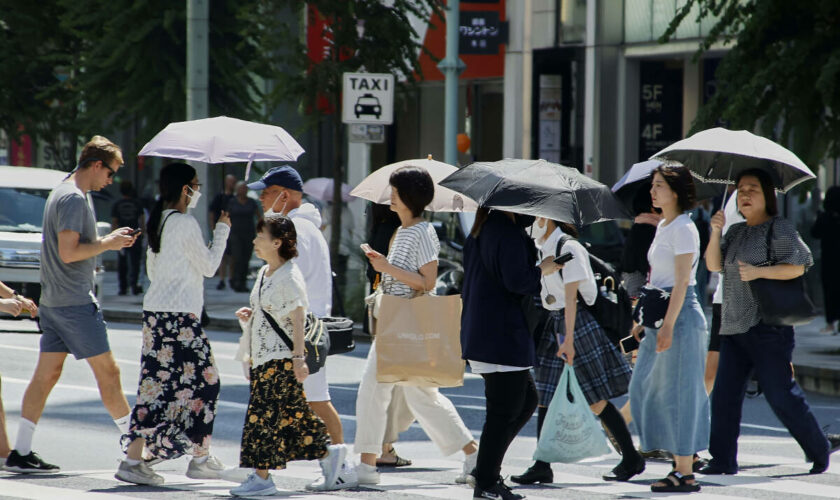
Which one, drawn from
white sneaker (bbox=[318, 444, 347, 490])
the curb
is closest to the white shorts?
white sneaker (bbox=[318, 444, 347, 490])

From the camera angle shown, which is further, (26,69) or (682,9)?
(26,69)

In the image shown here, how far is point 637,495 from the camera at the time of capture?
730cm

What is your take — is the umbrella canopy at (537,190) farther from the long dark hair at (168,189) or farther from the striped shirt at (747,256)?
the long dark hair at (168,189)

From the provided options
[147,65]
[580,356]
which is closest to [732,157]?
[580,356]

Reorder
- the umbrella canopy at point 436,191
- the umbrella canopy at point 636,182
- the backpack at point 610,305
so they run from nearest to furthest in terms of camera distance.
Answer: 1. the backpack at point 610,305
2. the umbrella canopy at point 436,191
3. the umbrella canopy at point 636,182

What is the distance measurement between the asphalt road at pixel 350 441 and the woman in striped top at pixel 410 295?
24 centimetres

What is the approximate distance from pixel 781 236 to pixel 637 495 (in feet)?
5.91

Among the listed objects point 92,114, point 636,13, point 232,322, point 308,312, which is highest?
point 636,13

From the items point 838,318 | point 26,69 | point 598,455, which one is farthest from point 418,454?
point 26,69

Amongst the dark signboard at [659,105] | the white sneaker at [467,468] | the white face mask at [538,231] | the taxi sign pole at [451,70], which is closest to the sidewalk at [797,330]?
the taxi sign pole at [451,70]

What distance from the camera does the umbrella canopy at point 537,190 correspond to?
6621mm

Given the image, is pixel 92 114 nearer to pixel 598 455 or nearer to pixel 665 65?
pixel 665 65

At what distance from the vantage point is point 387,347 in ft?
23.5

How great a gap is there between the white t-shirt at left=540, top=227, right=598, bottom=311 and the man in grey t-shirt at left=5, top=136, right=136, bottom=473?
7.77ft
